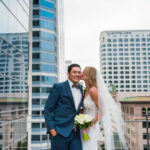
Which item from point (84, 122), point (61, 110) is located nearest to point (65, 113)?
point (61, 110)

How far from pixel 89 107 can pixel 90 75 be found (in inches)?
19.4

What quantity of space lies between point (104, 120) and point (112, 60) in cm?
12684

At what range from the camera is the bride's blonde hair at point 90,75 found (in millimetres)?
3271

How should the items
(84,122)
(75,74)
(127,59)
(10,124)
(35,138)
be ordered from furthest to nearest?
1. (127,59)
2. (35,138)
3. (10,124)
4. (75,74)
5. (84,122)

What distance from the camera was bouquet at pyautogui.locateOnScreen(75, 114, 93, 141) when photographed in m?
2.89

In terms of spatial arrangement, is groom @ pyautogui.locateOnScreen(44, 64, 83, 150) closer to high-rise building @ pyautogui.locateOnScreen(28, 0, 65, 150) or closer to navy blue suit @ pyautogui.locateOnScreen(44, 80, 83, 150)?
navy blue suit @ pyautogui.locateOnScreen(44, 80, 83, 150)

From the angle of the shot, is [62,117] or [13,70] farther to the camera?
[13,70]

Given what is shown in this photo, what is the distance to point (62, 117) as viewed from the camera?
300 centimetres

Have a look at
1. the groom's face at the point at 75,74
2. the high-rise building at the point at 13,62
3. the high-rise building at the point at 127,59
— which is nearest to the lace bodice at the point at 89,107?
the groom's face at the point at 75,74

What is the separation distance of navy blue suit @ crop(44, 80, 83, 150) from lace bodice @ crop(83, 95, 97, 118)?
6.3 inches

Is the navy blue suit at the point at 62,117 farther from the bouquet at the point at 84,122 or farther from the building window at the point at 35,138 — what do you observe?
the building window at the point at 35,138

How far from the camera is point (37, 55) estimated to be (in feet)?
171

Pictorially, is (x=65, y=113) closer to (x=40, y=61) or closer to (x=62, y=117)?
(x=62, y=117)

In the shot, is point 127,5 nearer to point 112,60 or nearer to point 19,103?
point 112,60
